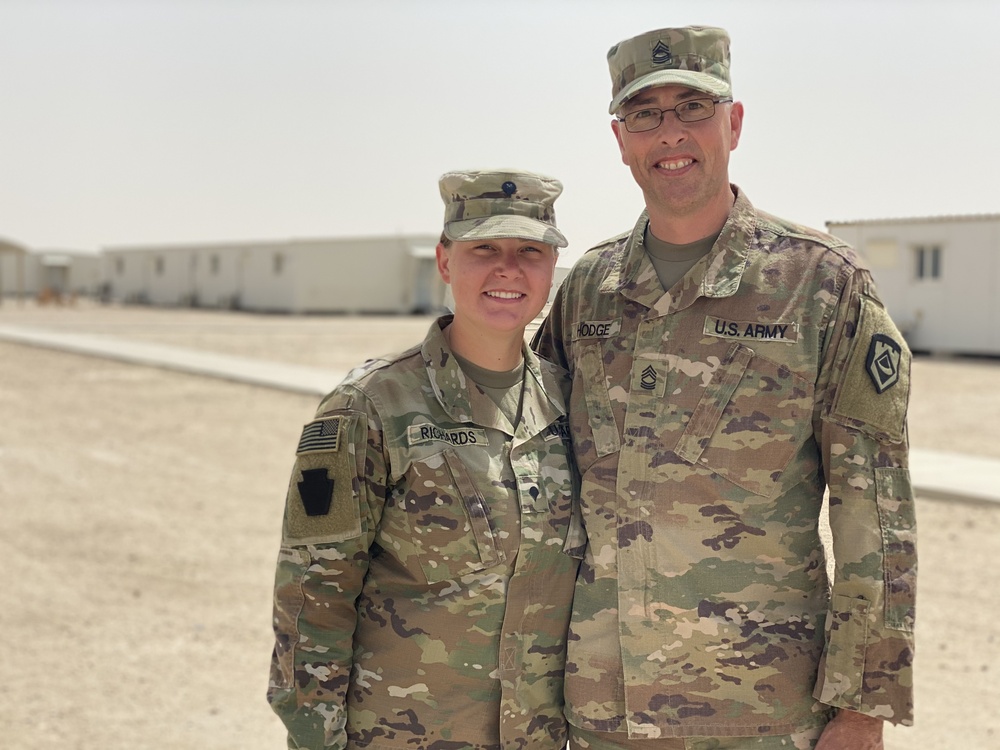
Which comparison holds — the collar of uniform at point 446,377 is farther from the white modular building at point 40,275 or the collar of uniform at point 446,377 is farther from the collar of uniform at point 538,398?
the white modular building at point 40,275

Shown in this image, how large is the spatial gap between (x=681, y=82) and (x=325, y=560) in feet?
4.41

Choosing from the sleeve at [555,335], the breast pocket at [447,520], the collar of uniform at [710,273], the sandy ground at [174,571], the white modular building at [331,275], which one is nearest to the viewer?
the breast pocket at [447,520]

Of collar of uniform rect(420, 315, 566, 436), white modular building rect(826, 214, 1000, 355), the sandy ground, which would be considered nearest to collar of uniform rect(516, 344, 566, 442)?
collar of uniform rect(420, 315, 566, 436)

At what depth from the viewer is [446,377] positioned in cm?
245

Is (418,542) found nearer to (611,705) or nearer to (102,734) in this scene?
(611,705)

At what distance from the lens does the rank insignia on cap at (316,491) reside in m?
2.29

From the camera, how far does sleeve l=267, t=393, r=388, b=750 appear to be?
2287 mm

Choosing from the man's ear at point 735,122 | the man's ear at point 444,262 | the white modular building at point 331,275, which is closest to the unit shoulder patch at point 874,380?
the man's ear at point 735,122

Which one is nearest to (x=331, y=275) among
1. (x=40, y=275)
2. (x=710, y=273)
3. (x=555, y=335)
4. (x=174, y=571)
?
(x=40, y=275)

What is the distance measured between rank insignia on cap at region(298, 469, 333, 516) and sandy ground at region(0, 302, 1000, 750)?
2474 millimetres

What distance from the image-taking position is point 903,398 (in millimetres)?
2258

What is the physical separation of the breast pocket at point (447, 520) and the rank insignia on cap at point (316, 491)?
18 cm

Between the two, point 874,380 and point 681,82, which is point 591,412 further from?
point 681,82

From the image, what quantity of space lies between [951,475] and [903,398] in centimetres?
719
